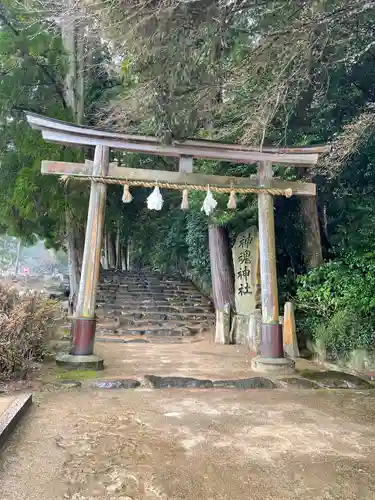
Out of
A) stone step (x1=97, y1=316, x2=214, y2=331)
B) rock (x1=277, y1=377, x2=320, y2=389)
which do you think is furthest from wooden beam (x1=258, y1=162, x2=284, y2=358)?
stone step (x1=97, y1=316, x2=214, y2=331)

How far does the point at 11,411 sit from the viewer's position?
3928 millimetres

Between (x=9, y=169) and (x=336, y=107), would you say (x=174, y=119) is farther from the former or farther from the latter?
(x=9, y=169)

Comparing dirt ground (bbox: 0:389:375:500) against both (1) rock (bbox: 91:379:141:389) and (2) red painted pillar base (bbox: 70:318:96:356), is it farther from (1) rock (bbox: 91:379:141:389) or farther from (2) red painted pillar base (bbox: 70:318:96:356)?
(2) red painted pillar base (bbox: 70:318:96:356)

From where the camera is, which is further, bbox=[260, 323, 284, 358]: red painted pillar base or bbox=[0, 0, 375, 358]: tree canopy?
bbox=[260, 323, 284, 358]: red painted pillar base

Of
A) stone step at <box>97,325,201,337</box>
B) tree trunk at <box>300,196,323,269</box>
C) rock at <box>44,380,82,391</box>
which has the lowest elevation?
rock at <box>44,380,82,391</box>

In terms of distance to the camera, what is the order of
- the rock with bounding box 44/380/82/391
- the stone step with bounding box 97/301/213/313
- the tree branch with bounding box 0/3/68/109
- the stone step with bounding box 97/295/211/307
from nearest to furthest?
the rock with bounding box 44/380/82/391 < the tree branch with bounding box 0/3/68/109 < the stone step with bounding box 97/301/213/313 < the stone step with bounding box 97/295/211/307

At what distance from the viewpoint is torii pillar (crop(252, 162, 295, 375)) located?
21.7 feet

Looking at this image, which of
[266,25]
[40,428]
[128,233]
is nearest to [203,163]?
[266,25]

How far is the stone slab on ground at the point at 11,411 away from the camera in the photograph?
347 centimetres

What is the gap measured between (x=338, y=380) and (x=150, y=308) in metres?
8.16

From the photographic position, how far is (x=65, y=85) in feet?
37.8

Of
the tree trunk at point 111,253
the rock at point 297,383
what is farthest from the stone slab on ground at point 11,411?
the tree trunk at point 111,253

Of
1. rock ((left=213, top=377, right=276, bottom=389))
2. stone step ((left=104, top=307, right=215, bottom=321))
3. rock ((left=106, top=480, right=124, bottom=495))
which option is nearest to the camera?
rock ((left=106, top=480, right=124, bottom=495))

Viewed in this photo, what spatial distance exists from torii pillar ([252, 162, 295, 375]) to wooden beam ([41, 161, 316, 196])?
0.93 feet
